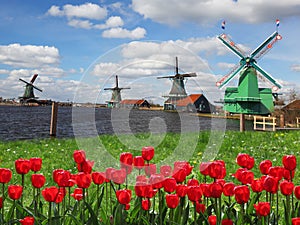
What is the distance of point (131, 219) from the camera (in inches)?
88.2

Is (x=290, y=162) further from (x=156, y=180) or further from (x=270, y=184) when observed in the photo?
(x=156, y=180)

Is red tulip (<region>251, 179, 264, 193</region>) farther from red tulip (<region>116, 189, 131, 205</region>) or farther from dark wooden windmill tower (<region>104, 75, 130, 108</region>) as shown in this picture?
dark wooden windmill tower (<region>104, 75, 130, 108</region>)

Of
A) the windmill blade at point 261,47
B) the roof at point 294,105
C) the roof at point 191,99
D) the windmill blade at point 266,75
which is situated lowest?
the roof at point 191,99

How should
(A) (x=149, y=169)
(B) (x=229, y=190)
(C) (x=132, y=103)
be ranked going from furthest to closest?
(C) (x=132, y=103)
(A) (x=149, y=169)
(B) (x=229, y=190)

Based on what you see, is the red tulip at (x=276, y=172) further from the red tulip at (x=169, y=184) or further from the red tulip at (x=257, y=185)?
the red tulip at (x=169, y=184)

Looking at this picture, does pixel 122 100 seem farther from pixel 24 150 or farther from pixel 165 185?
pixel 24 150

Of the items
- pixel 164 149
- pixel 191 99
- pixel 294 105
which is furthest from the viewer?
pixel 294 105

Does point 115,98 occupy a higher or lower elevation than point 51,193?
higher

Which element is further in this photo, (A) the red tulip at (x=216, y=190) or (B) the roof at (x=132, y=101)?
(B) the roof at (x=132, y=101)

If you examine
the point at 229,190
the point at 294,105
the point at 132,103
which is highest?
the point at 294,105

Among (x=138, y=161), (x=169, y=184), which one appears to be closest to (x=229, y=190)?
(x=169, y=184)

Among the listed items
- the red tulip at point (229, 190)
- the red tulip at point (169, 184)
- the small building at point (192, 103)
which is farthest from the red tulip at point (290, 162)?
the small building at point (192, 103)

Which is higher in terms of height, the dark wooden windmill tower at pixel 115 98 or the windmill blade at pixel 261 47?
the windmill blade at pixel 261 47

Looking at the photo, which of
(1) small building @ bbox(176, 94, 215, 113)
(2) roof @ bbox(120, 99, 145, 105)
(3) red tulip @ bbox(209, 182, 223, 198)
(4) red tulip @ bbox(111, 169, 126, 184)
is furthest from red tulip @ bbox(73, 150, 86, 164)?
(1) small building @ bbox(176, 94, 215, 113)
